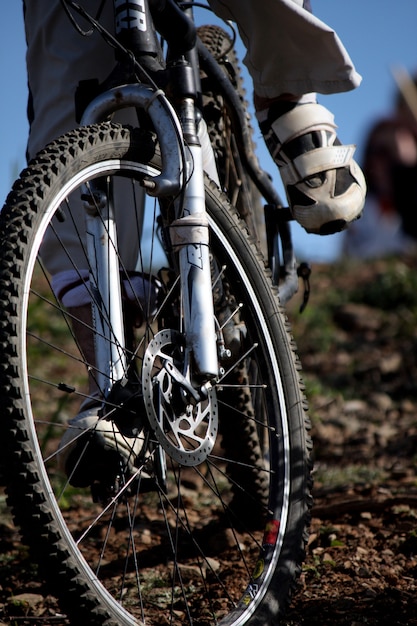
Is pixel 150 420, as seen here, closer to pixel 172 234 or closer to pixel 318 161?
pixel 172 234

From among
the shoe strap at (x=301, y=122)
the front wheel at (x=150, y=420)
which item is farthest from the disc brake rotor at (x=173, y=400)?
the shoe strap at (x=301, y=122)

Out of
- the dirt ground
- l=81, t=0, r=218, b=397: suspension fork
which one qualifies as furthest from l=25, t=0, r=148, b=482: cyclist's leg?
the dirt ground

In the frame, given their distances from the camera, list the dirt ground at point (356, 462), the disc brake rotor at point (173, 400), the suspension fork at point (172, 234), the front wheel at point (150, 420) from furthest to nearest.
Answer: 1. the dirt ground at point (356, 462)
2. the suspension fork at point (172, 234)
3. the disc brake rotor at point (173, 400)
4. the front wheel at point (150, 420)

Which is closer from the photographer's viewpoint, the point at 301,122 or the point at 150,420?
the point at 150,420

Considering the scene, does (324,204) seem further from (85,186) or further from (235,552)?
(235,552)

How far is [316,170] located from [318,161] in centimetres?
2

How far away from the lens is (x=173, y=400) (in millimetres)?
1678

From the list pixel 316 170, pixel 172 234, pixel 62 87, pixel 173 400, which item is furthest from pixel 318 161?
pixel 173 400

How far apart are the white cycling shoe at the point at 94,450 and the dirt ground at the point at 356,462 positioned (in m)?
0.28

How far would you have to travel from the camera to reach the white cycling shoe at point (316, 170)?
213 centimetres

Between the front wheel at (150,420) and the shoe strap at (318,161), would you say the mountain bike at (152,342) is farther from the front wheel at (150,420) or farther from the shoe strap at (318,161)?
the shoe strap at (318,161)

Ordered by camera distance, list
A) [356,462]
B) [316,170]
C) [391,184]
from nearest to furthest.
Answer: [316,170] → [356,462] → [391,184]

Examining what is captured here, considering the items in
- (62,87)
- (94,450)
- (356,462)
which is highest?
(62,87)

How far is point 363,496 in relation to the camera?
2742 mm
